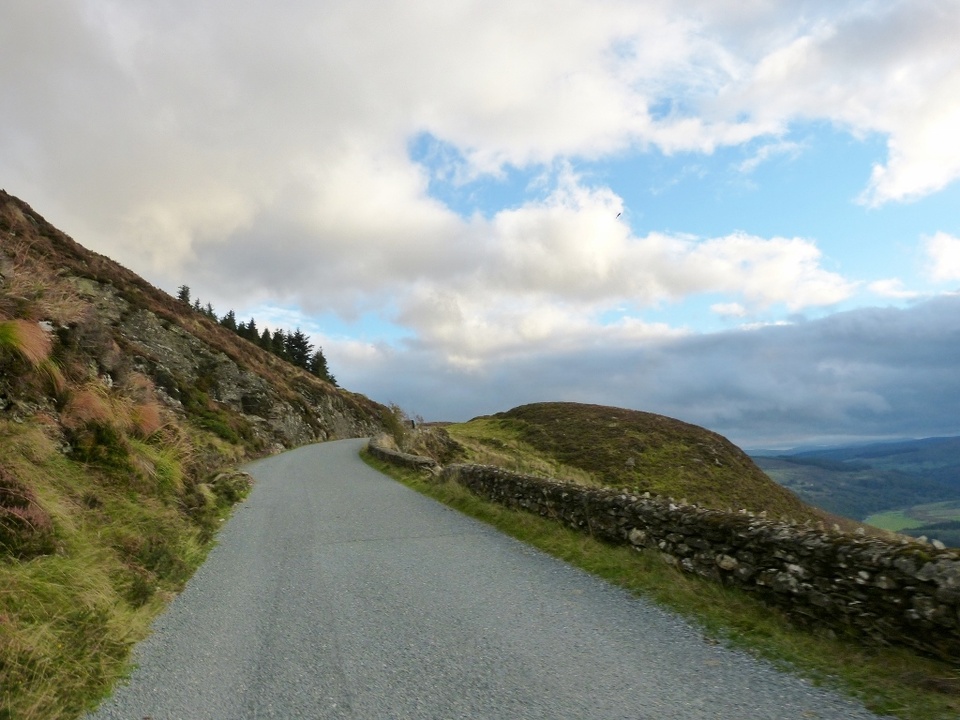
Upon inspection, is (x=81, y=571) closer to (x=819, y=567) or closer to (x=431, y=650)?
(x=431, y=650)

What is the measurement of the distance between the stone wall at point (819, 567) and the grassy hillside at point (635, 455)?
2003 cm

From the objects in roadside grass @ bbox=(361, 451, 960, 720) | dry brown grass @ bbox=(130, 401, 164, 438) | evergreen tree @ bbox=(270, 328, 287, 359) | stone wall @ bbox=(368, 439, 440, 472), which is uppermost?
evergreen tree @ bbox=(270, 328, 287, 359)

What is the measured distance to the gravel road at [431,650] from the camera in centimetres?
423

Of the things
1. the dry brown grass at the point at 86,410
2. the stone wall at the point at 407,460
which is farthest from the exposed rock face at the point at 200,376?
the dry brown grass at the point at 86,410

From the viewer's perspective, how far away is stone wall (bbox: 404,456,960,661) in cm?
439

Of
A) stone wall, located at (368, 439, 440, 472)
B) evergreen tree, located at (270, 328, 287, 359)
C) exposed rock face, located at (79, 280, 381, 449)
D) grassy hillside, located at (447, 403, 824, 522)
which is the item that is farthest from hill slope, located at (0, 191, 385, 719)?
evergreen tree, located at (270, 328, 287, 359)

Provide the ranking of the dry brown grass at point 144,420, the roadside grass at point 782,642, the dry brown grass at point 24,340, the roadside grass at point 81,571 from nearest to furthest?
the roadside grass at point 782,642 < the roadside grass at point 81,571 < the dry brown grass at point 24,340 < the dry brown grass at point 144,420

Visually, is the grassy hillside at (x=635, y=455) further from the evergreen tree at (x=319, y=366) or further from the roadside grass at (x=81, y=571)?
the evergreen tree at (x=319, y=366)

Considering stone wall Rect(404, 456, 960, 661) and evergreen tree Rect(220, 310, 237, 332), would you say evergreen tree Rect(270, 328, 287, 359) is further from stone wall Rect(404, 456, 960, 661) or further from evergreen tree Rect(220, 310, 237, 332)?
stone wall Rect(404, 456, 960, 661)

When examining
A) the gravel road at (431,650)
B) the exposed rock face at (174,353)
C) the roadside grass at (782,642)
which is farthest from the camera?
the exposed rock face at (174,353)

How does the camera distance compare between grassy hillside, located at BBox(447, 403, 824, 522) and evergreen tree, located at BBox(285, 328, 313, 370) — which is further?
evergreen tree, located at BBox(285, 328, 313, 370)

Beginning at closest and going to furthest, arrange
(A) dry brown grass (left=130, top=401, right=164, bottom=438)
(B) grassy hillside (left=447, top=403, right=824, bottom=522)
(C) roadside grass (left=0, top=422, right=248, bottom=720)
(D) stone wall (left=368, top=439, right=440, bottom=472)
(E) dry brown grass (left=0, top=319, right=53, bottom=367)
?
(C) roadside grass (left=0, top=422, right=248, bottom=720) → (E) dry brown grass (left=0, top=319, right=53, bottom=367) → (A) dry brown grass (left=130, top=401, right=164, bottom=438) → (D) stone wall (left=368, top=439, right=440, bottom=472) → (B) grassy hillside (left=447, top=403, right=824, bottom=522)

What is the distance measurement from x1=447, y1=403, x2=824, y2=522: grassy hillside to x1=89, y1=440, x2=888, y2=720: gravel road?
19982mm

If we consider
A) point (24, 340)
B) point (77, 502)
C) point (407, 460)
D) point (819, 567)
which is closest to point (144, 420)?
point (24, 340)
